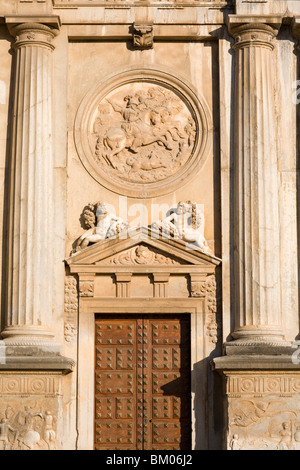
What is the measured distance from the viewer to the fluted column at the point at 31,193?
2133 cm

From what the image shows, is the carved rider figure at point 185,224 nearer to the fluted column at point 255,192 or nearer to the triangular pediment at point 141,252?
the triangular pediment at point 141,252

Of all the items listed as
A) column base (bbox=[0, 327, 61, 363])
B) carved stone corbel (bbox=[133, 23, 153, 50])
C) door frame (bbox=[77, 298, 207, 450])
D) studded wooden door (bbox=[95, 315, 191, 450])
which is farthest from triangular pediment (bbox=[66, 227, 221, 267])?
carved stone corbel (bbox=[133, 23, 153, 50])

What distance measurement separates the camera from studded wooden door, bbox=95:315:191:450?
21469 millimetres

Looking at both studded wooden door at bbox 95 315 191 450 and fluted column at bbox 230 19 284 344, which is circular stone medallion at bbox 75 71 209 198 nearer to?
fluted column at bbox 230 19 284 344

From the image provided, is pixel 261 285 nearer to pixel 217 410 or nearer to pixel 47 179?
pixel 217 410

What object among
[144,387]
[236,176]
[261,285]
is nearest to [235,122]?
[236,176]

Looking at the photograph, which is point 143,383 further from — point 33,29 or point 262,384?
point 33,29

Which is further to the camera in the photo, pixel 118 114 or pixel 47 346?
pixel 118 114

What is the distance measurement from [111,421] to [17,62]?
6869 mm

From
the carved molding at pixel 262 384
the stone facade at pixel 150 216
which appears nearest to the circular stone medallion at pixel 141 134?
the stone facade at pixel 150 216

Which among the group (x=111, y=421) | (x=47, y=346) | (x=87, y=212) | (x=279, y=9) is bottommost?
(x=111, y=421)

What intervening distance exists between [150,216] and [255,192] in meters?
2.02

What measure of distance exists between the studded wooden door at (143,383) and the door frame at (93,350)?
0.17 m

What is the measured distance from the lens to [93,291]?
21.8 metres
